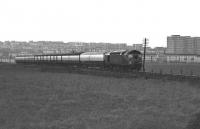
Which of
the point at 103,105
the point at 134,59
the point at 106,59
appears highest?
the point at 134,59

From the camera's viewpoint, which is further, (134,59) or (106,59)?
(106,59)

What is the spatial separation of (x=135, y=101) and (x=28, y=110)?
10175 millimetres

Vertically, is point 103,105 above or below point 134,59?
below

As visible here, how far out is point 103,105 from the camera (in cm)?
Result: 2998

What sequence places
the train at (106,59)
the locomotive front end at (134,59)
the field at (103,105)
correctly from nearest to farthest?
the field at (103,105)
the locomotive front end at (134,59)
the train at (106,59)

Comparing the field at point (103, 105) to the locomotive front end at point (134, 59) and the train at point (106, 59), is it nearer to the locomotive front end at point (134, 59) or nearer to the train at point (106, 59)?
the locomotive front end at point (134, 59)

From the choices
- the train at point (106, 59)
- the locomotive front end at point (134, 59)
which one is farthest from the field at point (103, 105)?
the train at point (106, 59)

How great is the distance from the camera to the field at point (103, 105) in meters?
23.5

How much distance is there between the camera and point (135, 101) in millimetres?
30781

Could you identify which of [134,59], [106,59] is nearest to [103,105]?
[134,59]

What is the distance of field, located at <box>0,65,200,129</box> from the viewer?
77.0 ft

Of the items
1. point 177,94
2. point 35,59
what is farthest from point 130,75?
point 35,59

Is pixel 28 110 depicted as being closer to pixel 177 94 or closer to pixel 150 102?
pixel 150 102

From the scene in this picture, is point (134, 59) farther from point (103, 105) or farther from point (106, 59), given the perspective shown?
point (103, 105)
